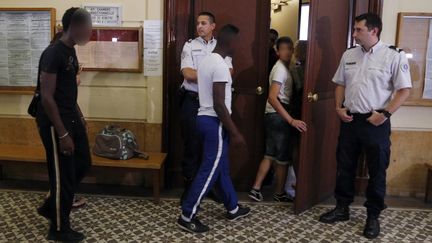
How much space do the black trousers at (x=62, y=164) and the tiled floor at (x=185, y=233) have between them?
254mm

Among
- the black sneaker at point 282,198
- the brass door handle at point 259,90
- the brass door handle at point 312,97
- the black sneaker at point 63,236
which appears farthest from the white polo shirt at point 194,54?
the black sneaker at point 63,236

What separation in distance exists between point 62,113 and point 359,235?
2066mm

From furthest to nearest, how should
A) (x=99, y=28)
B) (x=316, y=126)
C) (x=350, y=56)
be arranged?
(x=99, y=28) < (x=316, y=126) < (x=350, y=56)

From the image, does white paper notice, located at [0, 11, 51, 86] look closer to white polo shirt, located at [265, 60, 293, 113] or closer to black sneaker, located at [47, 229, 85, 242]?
black sneaker, located at [47, 229, 85, 242]

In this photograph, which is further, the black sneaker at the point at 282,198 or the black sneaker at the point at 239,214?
the black sneaker at the point at 282,198

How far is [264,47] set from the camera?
135 inches

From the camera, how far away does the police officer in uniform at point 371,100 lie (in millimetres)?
2652

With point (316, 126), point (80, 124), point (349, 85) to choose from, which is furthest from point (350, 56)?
point (80, 124)

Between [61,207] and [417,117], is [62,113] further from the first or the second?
[417,117]

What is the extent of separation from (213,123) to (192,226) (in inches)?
27.6

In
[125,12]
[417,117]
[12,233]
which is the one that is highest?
[125,12]

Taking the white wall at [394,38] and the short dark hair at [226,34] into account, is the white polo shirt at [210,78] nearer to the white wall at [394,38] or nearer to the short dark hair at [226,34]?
the short dark hair at [226,34]

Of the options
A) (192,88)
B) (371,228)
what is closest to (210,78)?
(192,88)

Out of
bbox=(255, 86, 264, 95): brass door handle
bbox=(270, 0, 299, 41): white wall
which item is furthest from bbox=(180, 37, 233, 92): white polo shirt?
bbox=(270, 0, 299, 41): white wall
